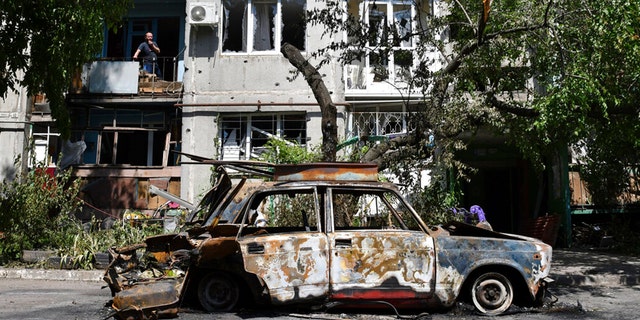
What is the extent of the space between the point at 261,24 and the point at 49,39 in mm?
8137

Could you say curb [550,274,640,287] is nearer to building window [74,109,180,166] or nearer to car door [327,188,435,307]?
car door [327,188,435,307]

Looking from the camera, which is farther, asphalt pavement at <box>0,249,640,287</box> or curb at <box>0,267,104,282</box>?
curb at <box>0,267,104,282</box>

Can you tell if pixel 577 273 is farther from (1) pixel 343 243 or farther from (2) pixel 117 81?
(2) pixel 117 81

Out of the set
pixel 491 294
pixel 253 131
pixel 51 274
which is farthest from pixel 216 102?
pixel 491 294

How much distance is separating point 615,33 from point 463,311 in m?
5.82

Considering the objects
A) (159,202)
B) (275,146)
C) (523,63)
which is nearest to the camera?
(523,63)

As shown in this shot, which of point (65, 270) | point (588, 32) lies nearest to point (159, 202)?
point (65, 270)

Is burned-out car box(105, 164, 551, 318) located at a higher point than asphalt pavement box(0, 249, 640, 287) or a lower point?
higher

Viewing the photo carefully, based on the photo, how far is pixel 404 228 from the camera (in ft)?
21.9

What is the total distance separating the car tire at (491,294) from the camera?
654 cm

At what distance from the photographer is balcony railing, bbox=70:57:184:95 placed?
55.2 feet

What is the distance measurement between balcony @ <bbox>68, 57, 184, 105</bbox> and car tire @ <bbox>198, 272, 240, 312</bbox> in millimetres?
10998

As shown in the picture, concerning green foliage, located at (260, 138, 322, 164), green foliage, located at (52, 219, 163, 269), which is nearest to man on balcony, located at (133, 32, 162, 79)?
green foliage, located at (260, 138, 322, 164)

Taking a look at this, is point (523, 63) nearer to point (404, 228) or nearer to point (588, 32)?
point (588, 32)
